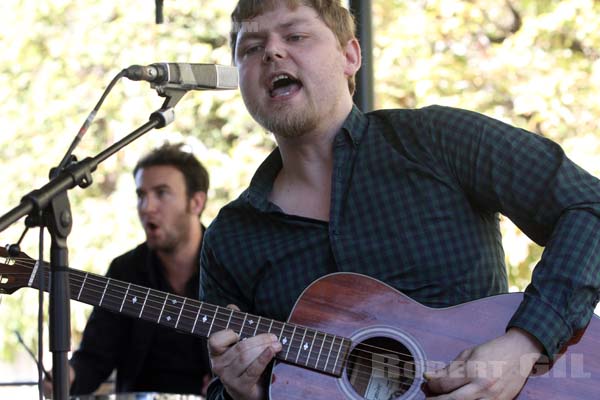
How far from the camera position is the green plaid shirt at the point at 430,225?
204 centimetres

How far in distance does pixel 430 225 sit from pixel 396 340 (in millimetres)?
307

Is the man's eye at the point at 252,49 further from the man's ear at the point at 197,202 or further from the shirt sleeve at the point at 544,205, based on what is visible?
the man's ear at the point at 197,202

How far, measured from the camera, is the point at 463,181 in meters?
2.20

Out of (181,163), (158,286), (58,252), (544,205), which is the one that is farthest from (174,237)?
(58,252)

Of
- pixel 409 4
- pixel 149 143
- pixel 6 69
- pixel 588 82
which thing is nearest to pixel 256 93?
pixel 588 82

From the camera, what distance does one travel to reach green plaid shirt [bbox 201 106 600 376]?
2039 millimetres

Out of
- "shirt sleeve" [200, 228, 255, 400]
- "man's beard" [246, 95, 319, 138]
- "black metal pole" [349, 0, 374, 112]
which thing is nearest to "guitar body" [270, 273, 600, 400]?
"shirt sleeve" [200, 228, 255, 400]

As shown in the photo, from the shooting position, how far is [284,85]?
230 centimetres

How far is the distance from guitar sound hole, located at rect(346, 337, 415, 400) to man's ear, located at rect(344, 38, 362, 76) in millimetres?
776

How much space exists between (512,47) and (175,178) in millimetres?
2309

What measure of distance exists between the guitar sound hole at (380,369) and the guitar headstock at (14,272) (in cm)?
76

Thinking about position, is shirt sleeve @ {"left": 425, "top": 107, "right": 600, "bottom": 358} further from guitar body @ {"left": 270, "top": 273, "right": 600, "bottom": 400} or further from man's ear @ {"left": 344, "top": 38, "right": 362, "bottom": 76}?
man's ear @ {"left": 344, "top": 38, "right": 362, "bottom": 76}

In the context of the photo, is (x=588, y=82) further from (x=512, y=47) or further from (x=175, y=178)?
(x=175, y=178)

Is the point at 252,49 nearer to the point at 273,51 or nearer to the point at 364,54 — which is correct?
the point at 273,51
